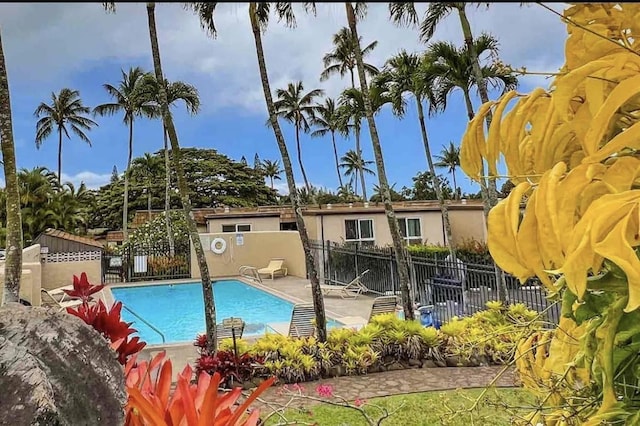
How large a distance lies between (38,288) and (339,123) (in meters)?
Answer: 13.4

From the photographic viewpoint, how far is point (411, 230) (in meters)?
23.5

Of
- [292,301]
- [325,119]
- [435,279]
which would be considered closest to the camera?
[435,279]

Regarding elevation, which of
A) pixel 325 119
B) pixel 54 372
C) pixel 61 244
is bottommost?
pixel 54 372

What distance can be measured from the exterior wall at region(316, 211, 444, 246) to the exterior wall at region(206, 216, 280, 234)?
12.0 ft

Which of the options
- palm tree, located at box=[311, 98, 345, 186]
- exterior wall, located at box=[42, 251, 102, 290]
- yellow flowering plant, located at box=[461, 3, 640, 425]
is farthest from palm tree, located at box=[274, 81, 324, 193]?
yellow flowering plant, located at box=[461, 3, 640, 425]

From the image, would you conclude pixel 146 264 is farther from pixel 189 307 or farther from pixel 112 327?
pixel 112 327

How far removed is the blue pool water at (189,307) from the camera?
13597mm

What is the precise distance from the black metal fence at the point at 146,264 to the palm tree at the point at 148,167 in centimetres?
1628

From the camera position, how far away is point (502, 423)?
5070mm

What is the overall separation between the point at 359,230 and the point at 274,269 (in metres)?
4.60

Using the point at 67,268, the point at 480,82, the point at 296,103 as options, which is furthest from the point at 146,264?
the point at 296,103

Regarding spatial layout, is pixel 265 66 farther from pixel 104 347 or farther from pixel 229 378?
pixel 104 347

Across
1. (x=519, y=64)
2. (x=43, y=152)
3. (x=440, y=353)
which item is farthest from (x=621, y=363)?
(x=43, y=152)

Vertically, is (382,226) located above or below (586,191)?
above
